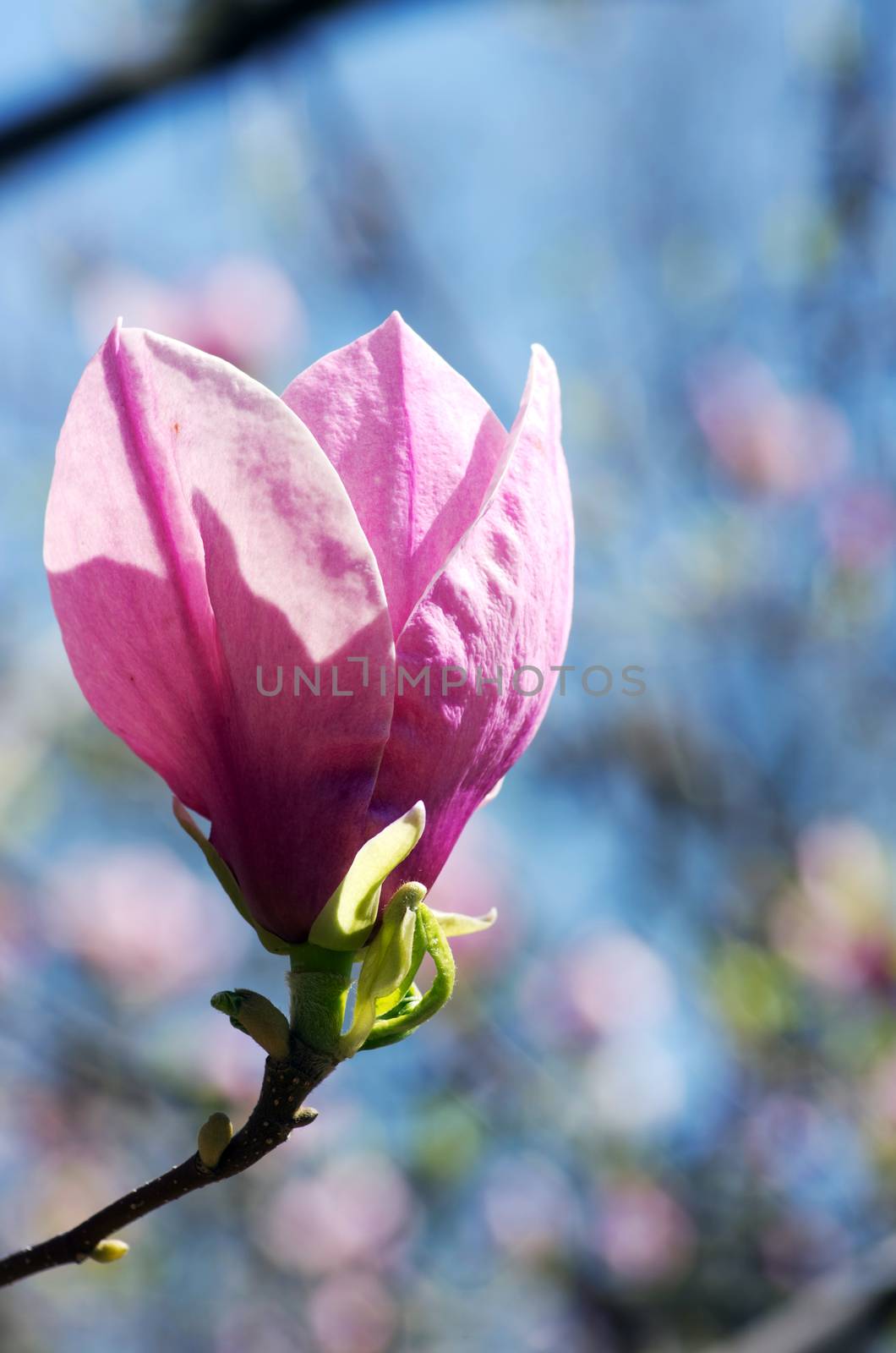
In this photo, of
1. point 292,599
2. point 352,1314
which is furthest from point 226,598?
point 352,1314

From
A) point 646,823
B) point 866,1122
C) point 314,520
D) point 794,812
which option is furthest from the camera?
point 794,812

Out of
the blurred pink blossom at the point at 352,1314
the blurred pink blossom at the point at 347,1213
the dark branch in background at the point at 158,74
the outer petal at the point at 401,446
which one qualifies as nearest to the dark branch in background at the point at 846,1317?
the outer petal at the point at 401,446

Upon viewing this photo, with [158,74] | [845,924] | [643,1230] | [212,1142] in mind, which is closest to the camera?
[212,1142]

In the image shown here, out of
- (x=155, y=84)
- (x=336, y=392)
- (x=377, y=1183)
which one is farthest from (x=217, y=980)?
(x=336, y=392)

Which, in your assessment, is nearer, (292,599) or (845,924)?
(292,599)

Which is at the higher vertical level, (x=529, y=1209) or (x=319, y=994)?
(x=319, y=994)

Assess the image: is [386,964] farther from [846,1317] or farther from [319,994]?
[846,1317]

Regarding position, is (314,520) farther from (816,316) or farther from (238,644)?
(816,316)
